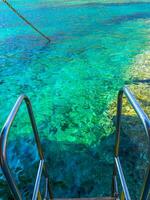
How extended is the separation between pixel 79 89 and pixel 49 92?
2.52 feet

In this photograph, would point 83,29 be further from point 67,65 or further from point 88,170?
point 88,170

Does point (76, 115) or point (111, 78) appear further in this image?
point (111, 78)

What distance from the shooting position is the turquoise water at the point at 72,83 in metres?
4.03

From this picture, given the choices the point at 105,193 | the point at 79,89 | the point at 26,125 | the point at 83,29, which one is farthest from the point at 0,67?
the point at 105,193

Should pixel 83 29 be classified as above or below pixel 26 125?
above

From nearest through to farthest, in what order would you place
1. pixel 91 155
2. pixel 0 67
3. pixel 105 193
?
1. pixel 105 193
2. pixel 91 155
3. pixel 0 67

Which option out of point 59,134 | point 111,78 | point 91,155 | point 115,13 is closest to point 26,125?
point 59,134

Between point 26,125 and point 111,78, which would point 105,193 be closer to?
point 26,125

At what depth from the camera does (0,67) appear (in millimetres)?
Result: 8398

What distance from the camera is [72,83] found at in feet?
23.0

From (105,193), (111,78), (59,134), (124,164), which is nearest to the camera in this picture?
(105,193)

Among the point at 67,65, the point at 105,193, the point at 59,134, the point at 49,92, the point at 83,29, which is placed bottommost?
the point at 105,193

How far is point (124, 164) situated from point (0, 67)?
19.2ft

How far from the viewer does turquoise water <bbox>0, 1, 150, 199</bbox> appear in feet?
13.2
